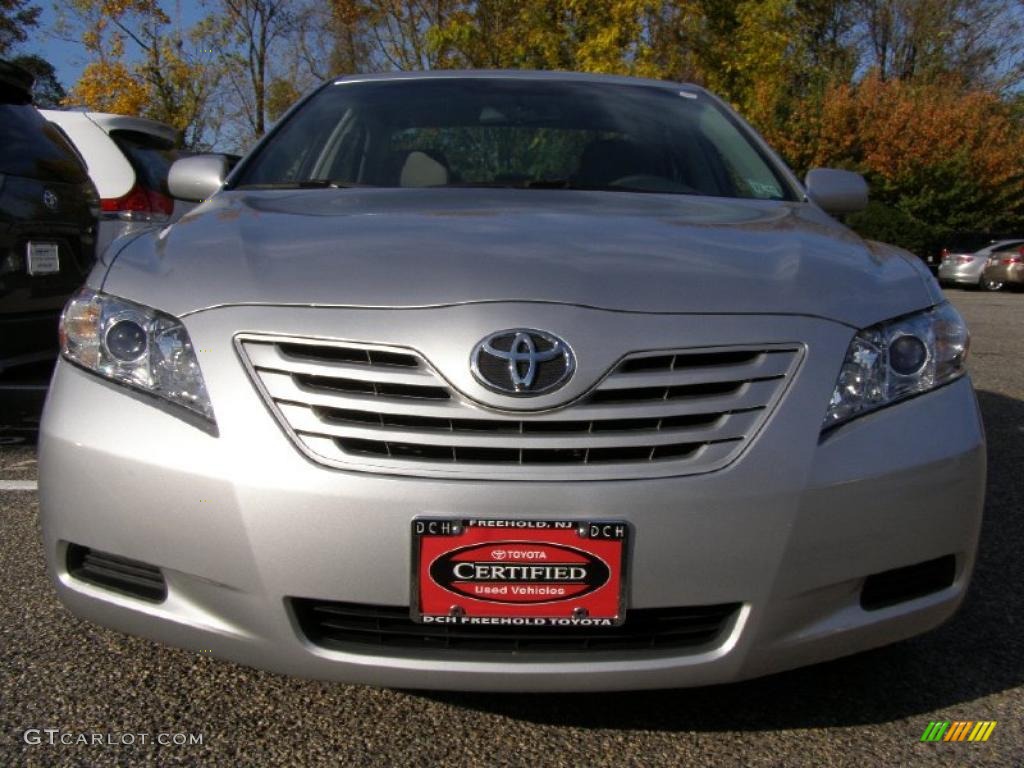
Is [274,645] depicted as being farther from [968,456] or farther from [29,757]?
[968,456]

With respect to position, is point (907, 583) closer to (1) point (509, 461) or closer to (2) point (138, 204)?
(1) point (509, 461)

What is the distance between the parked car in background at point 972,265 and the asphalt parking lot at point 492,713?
24.2m

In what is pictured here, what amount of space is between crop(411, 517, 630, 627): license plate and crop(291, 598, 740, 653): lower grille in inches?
1.4

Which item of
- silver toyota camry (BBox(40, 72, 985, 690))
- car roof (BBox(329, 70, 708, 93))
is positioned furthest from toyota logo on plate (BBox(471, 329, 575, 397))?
car roof (BBox(329, 70, 708, 93))

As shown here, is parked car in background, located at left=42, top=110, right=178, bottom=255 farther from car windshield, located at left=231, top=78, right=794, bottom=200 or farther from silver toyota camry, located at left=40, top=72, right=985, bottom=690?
silver toyota camry, located at left=40, top=72, right=985, bottom=690

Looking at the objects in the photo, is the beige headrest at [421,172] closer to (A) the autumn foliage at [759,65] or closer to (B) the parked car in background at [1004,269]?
(A) the autumn foliage at [759,65]

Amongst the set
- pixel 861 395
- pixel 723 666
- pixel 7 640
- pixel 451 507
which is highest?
pixel 861 395

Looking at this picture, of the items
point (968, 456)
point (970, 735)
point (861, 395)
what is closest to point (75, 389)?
point (861, 395)

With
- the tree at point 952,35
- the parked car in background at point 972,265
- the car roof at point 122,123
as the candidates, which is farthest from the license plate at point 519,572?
the tree at point 952,35

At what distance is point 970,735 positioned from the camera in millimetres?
2205

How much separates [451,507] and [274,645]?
16.9 inches

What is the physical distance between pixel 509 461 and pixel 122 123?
15.9ft

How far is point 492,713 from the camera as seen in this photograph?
225cm

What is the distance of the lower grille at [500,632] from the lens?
193cm
